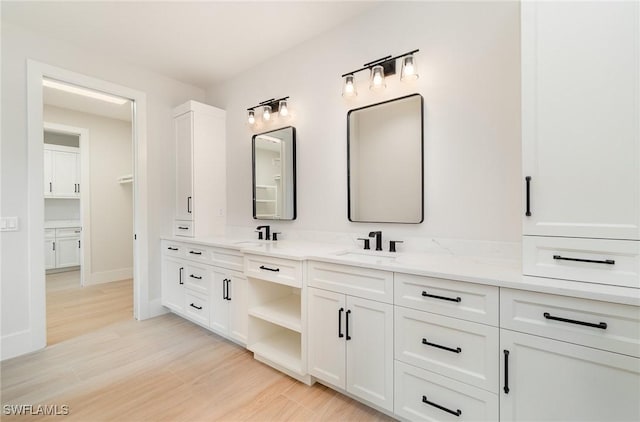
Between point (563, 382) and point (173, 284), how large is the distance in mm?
3276

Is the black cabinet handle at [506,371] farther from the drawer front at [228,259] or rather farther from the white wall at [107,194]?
the white wall at [107,194]

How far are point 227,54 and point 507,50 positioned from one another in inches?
97.6

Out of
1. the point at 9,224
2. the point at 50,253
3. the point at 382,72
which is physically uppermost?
the point at 382,72

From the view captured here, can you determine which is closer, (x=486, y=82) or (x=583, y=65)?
(x=583, y=65)

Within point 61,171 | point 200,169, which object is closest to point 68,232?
point 61,171

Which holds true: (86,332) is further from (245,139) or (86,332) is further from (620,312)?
(620,312)

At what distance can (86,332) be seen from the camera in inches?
111

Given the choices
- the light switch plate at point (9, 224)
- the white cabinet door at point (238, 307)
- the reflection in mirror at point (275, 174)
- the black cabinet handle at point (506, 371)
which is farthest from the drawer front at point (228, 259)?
the black cabinet handle at point (506, 371)

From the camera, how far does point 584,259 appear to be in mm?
1212

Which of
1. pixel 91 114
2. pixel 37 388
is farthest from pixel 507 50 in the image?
pixel 91 114

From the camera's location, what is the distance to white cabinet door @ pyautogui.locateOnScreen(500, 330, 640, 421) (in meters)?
1.06

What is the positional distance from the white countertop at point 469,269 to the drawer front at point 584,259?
4 centimetres

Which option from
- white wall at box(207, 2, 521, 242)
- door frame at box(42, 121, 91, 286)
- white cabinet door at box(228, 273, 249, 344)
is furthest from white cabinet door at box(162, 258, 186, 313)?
door frame at box(42, 121, 91, 286)

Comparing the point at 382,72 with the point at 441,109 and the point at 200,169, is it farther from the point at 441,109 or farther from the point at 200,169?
the point at 200,169
